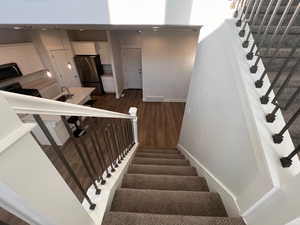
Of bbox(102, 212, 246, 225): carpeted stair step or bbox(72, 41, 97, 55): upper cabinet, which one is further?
bbox(72, 41, 97, 55): upper cabinet

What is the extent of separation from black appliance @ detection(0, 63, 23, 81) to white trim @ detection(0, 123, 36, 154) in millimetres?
4342

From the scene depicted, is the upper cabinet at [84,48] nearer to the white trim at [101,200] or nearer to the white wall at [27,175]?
the white trim at [101,200]

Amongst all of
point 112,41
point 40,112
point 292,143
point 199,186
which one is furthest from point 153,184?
point 112,41

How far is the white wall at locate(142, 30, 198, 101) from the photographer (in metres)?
4.13

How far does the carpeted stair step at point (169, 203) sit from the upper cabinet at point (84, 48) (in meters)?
5.25

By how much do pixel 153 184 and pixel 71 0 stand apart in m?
2.10

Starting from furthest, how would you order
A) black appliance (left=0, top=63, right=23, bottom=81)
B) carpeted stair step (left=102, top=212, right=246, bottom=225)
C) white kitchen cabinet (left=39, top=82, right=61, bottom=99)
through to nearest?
white kitchen cabinet (left=39, top=82, right=61, bottom=99) < black appliance (left=0, top=63, right=23, bottom=81) < carpeted stair step (left=102, top=212, right=246, bottom=225)

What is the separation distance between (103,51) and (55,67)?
5.76 ft

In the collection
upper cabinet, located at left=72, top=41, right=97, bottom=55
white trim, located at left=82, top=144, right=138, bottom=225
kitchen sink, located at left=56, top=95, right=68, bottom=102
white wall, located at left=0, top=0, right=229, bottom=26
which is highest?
white wall, located at left=0, top=0, right=229, bottom=26

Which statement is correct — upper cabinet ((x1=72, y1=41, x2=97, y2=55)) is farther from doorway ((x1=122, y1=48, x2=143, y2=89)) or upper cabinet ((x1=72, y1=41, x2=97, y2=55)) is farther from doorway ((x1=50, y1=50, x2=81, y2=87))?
doorway ((x1=122, y1=48, x2=143, y2=89))

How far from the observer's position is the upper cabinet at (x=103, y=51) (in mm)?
5067

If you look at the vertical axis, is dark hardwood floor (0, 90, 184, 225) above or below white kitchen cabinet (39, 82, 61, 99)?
below

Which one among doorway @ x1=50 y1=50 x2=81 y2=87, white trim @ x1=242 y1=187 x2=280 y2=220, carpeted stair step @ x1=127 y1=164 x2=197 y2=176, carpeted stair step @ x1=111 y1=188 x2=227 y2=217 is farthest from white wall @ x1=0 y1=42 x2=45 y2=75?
white trim @ x1=242 y1=187 x2=280 y2=220

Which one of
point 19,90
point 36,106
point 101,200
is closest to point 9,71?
point 19,90
